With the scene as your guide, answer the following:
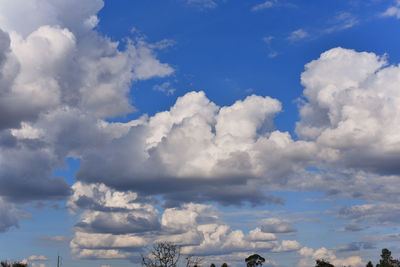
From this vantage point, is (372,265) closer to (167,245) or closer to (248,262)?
(248,262)

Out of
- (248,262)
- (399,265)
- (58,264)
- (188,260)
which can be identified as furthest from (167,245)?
(248,262)

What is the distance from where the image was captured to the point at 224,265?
16225 centimetres

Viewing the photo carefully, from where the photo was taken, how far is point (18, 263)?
145m

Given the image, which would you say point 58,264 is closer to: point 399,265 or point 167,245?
point 167,245

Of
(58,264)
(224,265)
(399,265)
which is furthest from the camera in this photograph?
(224,265)

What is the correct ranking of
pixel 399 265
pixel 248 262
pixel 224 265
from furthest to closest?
pixel 248 262
pixel 224 265
pixel 399 265

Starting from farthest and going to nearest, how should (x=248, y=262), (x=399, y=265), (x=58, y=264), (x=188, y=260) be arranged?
(x=248, y=262) < (x=58, y=264) < (x=399, y=265) < (x=188, y=260)

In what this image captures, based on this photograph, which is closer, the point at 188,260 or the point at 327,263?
the point at 188,260

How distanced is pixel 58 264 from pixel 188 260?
6164cm

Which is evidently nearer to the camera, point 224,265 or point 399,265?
point 399,265

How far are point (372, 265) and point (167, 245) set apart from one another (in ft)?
259

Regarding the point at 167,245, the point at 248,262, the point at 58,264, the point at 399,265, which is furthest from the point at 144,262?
the point at 248,262

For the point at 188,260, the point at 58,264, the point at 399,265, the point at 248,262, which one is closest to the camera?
the point at 188,260

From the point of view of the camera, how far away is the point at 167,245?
4237 inches
